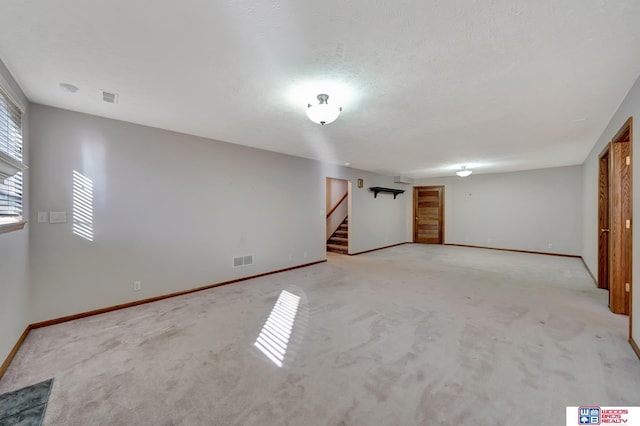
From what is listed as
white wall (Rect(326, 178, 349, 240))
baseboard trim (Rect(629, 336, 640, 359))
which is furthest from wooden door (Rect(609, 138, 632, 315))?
white wall (Rect(326, 178, 349, 240))

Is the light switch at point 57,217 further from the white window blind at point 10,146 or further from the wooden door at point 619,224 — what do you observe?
the wooden door at point 619,224

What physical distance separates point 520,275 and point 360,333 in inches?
160

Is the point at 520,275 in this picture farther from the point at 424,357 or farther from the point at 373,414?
the point at 373,414

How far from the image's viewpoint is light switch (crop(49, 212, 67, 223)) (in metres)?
2.83

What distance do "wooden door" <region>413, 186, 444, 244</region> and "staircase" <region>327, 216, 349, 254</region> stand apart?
285 cm

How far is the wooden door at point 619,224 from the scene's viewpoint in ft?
9.53

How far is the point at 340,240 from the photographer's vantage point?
7617 mm

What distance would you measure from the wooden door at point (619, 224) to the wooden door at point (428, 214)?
569cm

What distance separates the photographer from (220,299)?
356 centimetres

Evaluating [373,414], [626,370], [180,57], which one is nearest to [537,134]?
[626,370]

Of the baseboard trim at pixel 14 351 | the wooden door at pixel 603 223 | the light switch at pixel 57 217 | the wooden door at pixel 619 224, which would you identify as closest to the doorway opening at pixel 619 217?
the wooden door at pixel 619 224

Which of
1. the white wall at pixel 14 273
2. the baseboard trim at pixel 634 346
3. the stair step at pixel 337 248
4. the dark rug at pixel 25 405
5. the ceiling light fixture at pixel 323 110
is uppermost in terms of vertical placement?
the ceiling light fixture at pixel 323 110

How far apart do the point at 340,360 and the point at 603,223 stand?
4952mm

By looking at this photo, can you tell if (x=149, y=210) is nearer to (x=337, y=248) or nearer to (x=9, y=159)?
(x=9, y=159)
